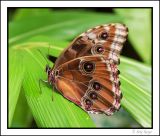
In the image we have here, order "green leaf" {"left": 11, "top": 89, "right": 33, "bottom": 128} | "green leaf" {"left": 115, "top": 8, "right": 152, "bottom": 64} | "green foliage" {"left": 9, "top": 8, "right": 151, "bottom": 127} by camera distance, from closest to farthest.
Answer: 1. "green foliage" {"left": 9, "top": 8, "right": 151, "bottom": 127}
2. "green leaf" {"left": 11, "top": 89, "right": 33, "bottom": 128}
3. "green leaf" {"left": 115, "top": 8, "right": 152, "bottom": 64}

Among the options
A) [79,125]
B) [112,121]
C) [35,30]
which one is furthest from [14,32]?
[79,125]

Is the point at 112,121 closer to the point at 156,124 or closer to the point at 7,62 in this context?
the point at 156,124

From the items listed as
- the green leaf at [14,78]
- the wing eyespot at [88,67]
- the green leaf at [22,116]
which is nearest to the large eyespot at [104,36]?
the wing eyespot at [88,67]

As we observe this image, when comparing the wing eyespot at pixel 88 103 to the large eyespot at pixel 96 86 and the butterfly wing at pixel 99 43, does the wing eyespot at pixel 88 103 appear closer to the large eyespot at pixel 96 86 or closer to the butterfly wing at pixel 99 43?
the large eyespot at pixel 96 86

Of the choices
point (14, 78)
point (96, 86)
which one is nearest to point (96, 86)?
point (96, 86)

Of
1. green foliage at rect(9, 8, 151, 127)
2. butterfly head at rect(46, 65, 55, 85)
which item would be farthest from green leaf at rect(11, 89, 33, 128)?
butterfly head at rect(46, 65, 55, 85)

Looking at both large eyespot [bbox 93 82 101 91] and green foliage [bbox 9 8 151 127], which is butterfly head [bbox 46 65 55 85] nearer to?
green foliage [bbox 9 8 151 127]
